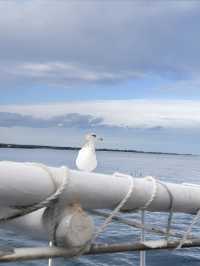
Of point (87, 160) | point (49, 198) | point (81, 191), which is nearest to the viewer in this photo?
point (49, 198)

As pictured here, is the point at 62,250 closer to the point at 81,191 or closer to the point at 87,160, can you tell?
the point at 81,191

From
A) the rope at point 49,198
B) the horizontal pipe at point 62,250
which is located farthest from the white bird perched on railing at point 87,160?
the rope at point 49,198

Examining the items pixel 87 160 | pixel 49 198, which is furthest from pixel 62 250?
pixel 87 160

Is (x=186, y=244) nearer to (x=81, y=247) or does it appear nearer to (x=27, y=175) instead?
(x=81, y=247)

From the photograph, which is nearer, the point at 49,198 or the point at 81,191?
the point at 49,198

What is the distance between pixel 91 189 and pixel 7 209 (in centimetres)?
54

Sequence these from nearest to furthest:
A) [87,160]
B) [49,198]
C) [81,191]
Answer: [49,198] < [81,191] < [87,160]

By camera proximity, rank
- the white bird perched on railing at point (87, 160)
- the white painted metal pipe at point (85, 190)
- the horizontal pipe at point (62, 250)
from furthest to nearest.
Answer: the white bird perched on railing at point (87, 160)
the horizontal pipe at point (62, 250)
the white painted metal pipe at point (85, 190)

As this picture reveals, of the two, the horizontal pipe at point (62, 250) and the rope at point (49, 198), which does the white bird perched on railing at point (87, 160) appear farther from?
the rope at point (49, 198)

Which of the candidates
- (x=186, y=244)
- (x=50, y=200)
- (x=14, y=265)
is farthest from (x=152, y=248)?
(x=14, y=265)

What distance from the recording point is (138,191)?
12.3 feet

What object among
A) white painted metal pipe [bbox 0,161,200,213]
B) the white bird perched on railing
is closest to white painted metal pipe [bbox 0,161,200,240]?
white painted metal pipe [bbox 0,161,200,213]

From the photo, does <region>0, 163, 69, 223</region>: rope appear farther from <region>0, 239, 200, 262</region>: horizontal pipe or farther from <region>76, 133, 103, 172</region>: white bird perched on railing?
<region>76, 133, 103, 172</region>: white bird perched on railing

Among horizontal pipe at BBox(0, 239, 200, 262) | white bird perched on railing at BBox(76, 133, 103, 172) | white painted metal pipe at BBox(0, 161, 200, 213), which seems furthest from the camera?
white bird perched on railing at BBox(76, 133, 103, 172)
